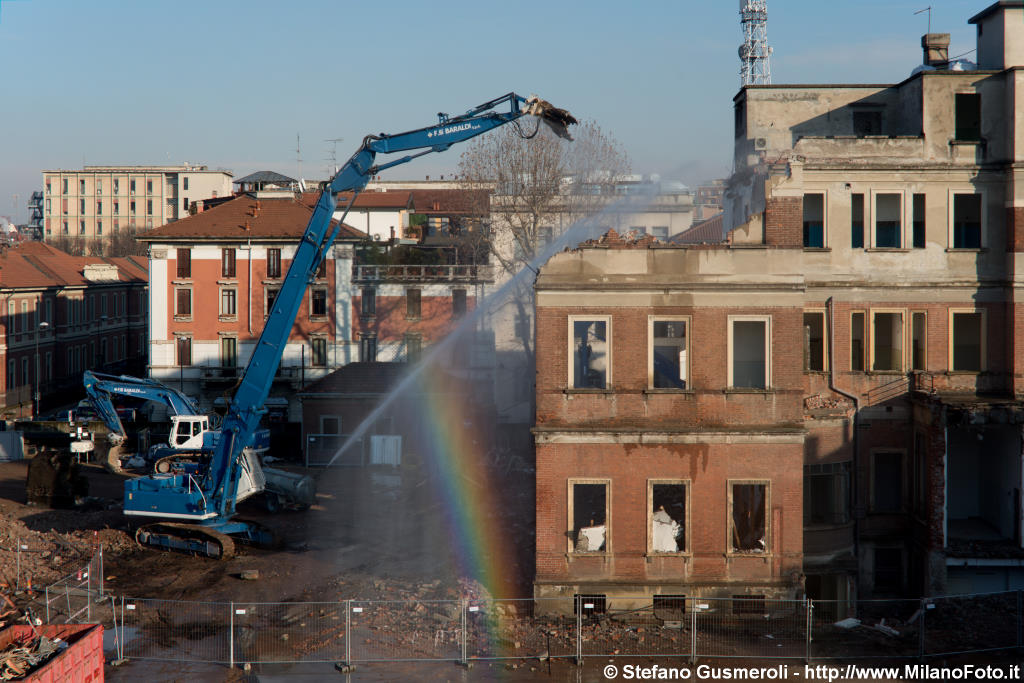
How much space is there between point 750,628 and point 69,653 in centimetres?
1382

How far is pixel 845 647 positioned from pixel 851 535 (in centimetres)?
577

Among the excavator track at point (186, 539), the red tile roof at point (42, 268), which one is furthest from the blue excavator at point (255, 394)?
the red tile roof at point (42, 268)

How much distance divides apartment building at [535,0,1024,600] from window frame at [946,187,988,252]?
55 mm

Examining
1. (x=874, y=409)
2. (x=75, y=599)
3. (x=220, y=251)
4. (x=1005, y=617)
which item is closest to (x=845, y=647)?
(x=1005, y=617)

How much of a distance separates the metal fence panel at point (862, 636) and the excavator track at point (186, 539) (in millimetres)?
16786

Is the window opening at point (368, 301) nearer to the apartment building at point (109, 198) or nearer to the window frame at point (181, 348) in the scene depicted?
the window frame at point (181, 348)

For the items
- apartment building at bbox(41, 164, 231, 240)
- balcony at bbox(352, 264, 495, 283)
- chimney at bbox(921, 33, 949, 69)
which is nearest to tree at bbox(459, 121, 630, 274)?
balcony at bbox(352, 264, 495, 283)

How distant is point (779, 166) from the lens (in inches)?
1040

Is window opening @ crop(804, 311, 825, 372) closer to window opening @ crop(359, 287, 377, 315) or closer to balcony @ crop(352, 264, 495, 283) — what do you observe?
balcony @ crop(352, 264, 495, 283)

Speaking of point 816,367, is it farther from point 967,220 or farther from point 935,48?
point 935,48

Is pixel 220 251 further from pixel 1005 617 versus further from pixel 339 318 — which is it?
pixel 1005 617

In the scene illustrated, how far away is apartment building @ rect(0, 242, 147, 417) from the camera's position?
60219mm

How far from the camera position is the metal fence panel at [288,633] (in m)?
20.0

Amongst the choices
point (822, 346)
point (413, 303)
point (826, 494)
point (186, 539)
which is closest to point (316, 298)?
point (413, 303)
